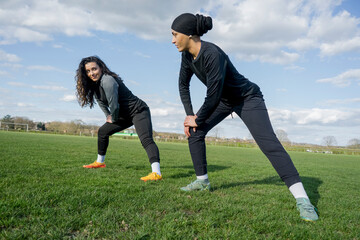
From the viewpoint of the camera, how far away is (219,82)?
121 inches

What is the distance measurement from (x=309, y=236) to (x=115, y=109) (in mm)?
3457

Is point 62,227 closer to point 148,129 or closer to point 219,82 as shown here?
point 219,82

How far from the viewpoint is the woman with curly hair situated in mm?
4527

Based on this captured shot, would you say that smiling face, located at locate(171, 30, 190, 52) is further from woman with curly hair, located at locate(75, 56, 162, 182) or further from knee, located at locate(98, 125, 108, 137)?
knee, located at locate(98, 125, 108, 137)

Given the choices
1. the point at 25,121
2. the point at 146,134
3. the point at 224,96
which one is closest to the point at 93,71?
the point at 146,134

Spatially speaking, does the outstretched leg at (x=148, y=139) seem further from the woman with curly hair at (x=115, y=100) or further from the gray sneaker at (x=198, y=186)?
the gray sneaker at (x=198, y=186)

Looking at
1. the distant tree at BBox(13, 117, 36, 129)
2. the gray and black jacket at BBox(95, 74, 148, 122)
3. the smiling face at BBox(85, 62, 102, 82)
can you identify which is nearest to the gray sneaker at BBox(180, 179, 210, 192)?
the gray and black jacket at BBox(95, 74, 148, 122)

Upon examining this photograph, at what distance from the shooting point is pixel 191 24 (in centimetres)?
310

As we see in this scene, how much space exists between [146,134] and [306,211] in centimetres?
286

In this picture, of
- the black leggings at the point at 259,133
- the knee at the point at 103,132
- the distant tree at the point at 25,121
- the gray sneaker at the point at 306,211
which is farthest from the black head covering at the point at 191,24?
the distant tree at the point at 25,121

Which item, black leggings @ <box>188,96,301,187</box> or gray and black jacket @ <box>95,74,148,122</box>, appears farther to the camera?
gray and black jacket @ <box>95,74,148,122</box>

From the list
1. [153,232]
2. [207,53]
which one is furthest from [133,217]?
[207,53]

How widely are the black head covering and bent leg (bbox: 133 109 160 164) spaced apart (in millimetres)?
2124

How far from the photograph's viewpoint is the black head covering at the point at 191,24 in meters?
3.09
